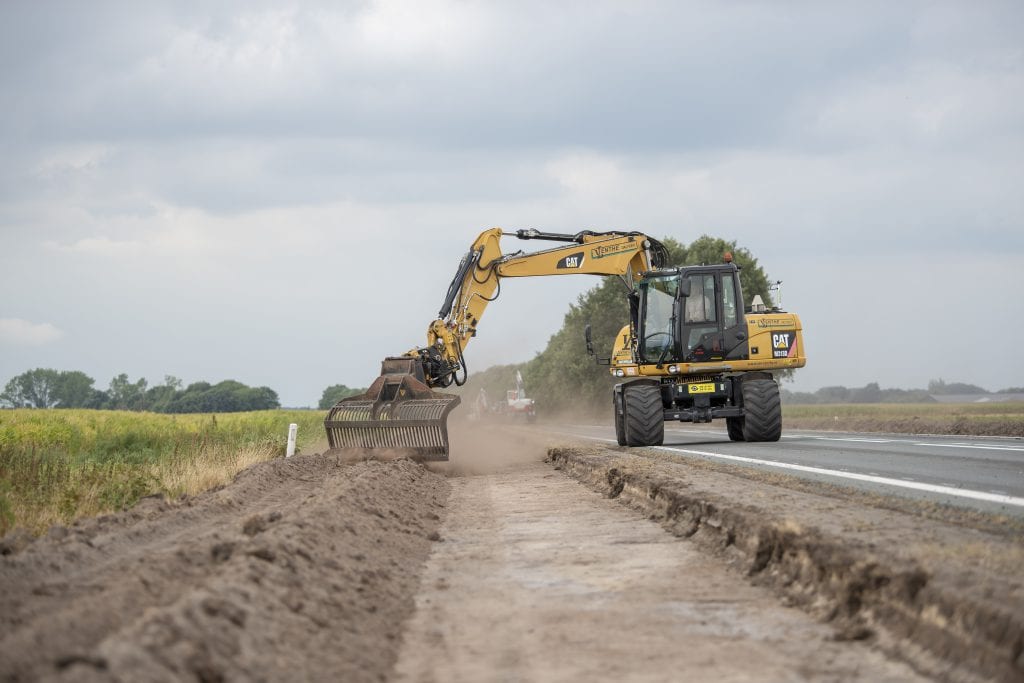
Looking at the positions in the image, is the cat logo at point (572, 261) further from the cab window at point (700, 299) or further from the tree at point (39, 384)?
the tree at point (39, 384)

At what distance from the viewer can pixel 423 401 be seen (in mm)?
17938

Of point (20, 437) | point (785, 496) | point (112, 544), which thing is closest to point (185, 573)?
point (112, 544)

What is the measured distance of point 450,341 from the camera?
21.0 m

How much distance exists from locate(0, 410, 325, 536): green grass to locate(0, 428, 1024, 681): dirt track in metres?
1.92

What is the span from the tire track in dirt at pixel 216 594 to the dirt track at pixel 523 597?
0.02 m

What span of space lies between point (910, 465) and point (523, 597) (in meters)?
8.53

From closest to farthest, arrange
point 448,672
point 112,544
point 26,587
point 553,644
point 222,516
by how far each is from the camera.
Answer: point 448,672
point 553,644
point 26,587
point 112,544
point 222,516

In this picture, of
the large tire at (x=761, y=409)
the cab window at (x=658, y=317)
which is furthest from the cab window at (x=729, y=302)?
the large tire at (x=761, y=409)

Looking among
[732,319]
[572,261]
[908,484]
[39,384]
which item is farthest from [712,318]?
[39,384]

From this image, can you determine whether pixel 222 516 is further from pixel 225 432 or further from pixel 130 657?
pixel 225 432

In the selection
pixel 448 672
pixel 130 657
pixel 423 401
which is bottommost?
pixel 448 672

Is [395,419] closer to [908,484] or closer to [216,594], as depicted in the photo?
[908,484]

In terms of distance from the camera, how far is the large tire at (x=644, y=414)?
64.6 ft

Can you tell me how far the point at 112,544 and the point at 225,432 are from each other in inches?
758
